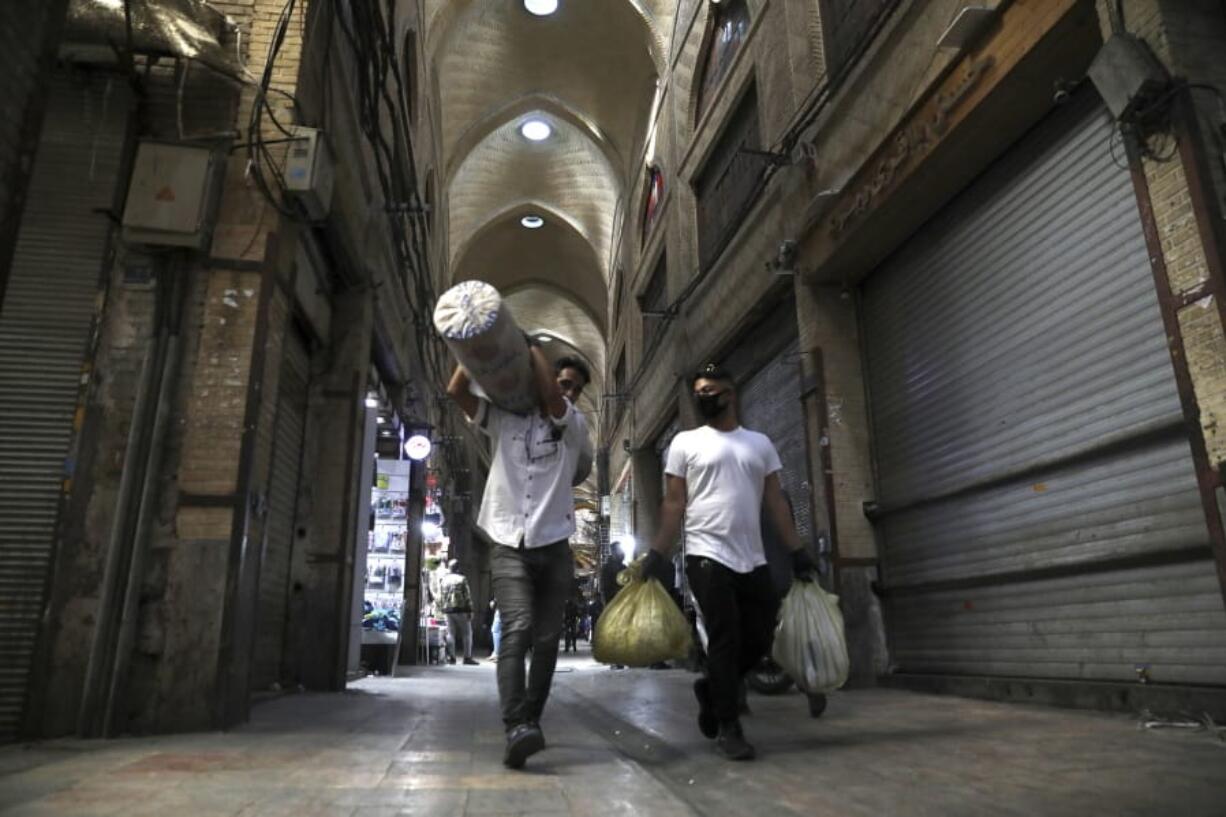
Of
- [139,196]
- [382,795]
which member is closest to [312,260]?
[139,196]

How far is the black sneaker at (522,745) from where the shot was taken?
109 inches

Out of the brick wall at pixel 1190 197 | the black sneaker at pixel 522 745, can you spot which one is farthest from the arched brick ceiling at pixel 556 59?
the black sneaker at pixel 522 745

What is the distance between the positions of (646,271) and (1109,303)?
10800 millimetres

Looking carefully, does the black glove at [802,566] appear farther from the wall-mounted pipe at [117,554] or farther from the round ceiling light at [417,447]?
the round ceiling light at [417,447]

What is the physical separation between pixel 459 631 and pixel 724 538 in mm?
11044

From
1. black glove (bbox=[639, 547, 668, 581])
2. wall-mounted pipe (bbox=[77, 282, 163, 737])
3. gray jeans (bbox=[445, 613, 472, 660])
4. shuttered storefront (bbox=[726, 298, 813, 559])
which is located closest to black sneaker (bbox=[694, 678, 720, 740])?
black glove (bbox=[639, 547, 668, 581])

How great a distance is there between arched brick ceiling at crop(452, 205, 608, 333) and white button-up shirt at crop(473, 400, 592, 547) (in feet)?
58.6

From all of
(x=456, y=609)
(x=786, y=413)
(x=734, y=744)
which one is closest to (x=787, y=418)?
(x=786, y=413)

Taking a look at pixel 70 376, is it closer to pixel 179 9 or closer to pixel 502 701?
pixel 179 9

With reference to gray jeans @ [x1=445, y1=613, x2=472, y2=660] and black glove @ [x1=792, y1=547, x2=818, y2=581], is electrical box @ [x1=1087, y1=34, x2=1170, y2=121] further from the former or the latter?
gray jeans @ [x1=445, y1=613, x2=472, y2=660]

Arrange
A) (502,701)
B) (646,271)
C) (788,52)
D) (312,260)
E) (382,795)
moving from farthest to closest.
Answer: (646,271), (788,52), (312,260), (502,701), (382,795)

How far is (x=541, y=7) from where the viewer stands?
14.4m

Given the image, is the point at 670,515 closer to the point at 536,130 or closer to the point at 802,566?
the point at 802,566

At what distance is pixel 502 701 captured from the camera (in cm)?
295
